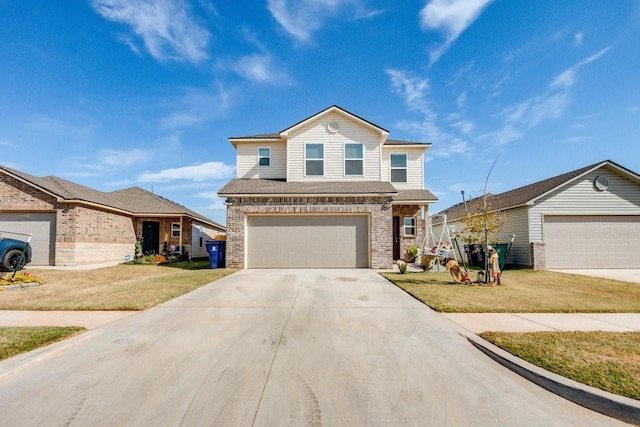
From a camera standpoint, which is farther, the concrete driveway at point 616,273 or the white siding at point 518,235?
the white siding at point 518,235

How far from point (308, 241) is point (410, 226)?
6225 mm

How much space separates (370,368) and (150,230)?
19911 millimetres

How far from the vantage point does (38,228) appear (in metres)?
14.8

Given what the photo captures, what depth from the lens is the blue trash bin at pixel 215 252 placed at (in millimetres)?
14578

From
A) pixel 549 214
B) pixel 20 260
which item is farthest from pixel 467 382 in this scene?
pixel 549 214

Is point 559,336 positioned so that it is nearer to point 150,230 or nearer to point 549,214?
point 549,214

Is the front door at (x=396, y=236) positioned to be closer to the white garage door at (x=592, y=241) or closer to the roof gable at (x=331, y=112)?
the roof gable at (x=331, y=112)

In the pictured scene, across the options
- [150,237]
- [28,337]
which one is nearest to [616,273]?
[28,337]

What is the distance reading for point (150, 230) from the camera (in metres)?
20.0

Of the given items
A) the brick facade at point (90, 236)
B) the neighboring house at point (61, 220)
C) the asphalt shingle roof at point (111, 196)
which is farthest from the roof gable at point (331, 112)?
the brick facade at point (90, 236)

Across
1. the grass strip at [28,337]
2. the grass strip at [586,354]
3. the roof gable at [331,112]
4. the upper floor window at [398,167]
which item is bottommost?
the grass strip at [28,337]

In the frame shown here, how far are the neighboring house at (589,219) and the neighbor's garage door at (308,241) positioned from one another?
850 cm

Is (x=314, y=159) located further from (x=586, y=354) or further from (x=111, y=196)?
(x=111, y=196)

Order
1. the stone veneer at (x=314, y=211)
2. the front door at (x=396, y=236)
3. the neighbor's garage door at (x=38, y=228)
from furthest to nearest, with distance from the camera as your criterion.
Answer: the front door at (x=396, y=236) → the neighbor's garage door at (x=38, y=228) → the stone veneer at (x=314, y=211)
